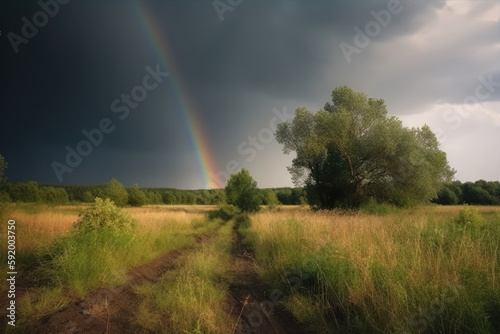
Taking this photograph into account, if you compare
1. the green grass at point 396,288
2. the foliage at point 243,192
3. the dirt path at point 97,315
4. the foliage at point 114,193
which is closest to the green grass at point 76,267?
the dirt path at point 97,315

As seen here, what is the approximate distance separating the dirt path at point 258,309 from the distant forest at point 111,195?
23.2ft

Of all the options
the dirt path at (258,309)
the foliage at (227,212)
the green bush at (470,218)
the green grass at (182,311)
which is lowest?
the foliage at (227,212)

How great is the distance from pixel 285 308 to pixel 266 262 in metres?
3.39

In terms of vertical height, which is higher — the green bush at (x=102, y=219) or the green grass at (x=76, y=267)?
the green bush at (x=102, y=219)

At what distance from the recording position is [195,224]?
2506 cm

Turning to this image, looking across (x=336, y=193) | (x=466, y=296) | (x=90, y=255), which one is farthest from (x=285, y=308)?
(x=336, y=193)

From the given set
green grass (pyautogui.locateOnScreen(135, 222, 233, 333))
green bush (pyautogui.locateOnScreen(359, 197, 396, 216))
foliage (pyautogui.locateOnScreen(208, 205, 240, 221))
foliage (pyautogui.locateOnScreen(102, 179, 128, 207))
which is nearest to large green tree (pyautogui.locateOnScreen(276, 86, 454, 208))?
green bush (pyautogui.locateOnScreen(359, 197, 396, 216))

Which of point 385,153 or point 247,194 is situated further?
point 247,194

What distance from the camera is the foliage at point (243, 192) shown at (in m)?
46.4

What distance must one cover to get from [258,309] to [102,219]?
6.41 m

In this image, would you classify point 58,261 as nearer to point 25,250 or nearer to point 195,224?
point 25,250

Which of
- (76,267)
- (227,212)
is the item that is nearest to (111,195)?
(227,212)

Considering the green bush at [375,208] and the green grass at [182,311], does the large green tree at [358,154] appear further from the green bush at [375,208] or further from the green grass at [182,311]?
the green grass at [182,311]

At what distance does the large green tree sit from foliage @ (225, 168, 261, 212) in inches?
767
